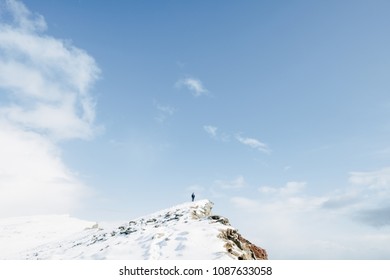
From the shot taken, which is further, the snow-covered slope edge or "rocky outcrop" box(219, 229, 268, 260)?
"rocky outcrop" box(219, 229, 268, 260)

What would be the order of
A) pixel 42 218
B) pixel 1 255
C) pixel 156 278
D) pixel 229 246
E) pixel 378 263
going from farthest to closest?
1. pixel 42 218
2. pixel 1 255
3. pixel 229 246
4. pixel 378 263
5. pixel 156 278

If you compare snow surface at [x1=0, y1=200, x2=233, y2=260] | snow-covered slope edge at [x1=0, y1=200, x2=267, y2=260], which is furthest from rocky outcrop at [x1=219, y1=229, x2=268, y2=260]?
snow surface at [x1=0, y1=200, x2=233, y2=260]

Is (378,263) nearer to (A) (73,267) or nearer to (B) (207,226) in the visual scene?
(B) (207,226)

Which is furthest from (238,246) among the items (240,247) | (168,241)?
(168,241)

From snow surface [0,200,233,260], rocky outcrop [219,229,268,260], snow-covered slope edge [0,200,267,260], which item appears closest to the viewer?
snow-covered slope edge [0,200,267,260]

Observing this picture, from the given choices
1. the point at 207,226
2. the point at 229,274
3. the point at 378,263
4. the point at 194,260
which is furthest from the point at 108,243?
the point at 378,263

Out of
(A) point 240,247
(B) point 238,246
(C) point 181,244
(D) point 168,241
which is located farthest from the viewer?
(D) point 168,241

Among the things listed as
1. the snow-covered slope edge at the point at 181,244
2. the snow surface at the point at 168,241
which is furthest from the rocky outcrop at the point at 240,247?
the snow surface at the point at 168,241

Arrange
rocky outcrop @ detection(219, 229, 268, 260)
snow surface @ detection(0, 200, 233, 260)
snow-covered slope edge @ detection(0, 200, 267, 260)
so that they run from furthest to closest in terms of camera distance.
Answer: rocky outcrop @ detection(219, 229, 268, 260), snow surface @ detection(0, 200, 233, 260), snow-covered slope edge @ detection(0, 200, 267, 260)

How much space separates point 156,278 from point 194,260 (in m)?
2.51

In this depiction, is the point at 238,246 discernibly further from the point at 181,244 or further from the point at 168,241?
the point at 168,241

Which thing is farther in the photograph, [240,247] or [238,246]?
[240,247]

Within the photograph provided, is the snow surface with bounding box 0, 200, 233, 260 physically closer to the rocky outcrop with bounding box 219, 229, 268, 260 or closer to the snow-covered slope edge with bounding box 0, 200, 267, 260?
the snow-covered slope edge with bounding box 0, 200, 267, 260

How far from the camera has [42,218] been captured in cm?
4853
